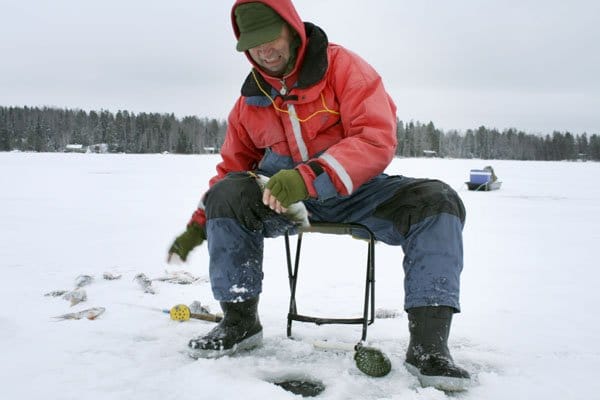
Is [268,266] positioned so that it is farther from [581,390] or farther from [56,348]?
[581,390]

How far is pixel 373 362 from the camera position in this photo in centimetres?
192

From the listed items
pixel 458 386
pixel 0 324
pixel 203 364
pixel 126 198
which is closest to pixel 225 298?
pixel 203 364

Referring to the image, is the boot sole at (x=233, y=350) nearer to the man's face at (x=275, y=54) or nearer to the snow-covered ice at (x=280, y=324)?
the snow-covered ice at (x=280, y=324)

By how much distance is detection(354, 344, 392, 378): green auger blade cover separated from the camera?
1.91 meters

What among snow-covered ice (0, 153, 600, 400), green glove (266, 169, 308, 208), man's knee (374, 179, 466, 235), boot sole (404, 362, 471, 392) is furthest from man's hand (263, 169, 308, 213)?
boot sole (404, 362, 471, 392)

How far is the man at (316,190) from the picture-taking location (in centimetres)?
183

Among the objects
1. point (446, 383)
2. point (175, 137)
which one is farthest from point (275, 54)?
point (175, 137)

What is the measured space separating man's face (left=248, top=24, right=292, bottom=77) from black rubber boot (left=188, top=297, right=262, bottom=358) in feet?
3.35

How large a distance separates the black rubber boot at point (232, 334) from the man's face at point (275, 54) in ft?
3.35

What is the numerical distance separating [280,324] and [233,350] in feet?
1.66

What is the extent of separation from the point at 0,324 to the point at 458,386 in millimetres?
2129

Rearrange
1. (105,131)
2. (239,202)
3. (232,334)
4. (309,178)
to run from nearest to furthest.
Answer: (309,178) < (239,202) < (232,334) < (105,131)

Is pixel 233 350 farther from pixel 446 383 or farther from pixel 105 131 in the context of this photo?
pixel 105 131

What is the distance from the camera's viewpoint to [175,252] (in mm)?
2256
